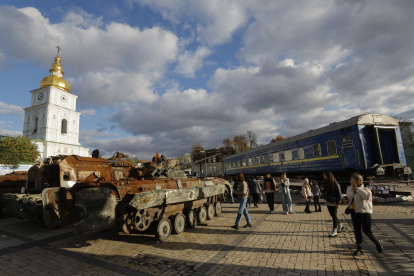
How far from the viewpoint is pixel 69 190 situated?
19.4 ft

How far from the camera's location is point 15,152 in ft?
86.1

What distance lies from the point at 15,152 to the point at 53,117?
2063cm

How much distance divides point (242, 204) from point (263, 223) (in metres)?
1.30

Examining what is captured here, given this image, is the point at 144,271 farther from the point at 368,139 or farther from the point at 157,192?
the point at 368,139

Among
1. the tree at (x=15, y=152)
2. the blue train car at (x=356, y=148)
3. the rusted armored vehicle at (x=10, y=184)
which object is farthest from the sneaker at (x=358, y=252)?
the tree at (x=15, y=152)

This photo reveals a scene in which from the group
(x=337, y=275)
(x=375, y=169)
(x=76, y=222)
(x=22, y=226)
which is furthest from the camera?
(x=375, y=169)

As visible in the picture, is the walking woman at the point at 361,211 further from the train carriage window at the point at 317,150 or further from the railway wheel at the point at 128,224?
the train carriage window at the point at 317,150

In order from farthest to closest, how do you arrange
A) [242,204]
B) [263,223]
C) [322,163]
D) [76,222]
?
[322,163]
[263,223]
[242,204]
[76,222]

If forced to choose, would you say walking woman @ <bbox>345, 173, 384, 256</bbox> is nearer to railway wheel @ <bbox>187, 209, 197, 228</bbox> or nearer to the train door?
railway wheel @ <bbox>187, 209, 197, 228</bbox>

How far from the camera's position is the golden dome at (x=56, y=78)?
4453cm

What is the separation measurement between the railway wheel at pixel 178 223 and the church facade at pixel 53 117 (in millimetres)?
44890

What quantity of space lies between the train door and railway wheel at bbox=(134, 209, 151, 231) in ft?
31.1

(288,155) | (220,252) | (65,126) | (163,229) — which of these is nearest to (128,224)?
(163,229)

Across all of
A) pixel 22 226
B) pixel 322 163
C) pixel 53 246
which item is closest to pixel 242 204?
pixel 53 246
